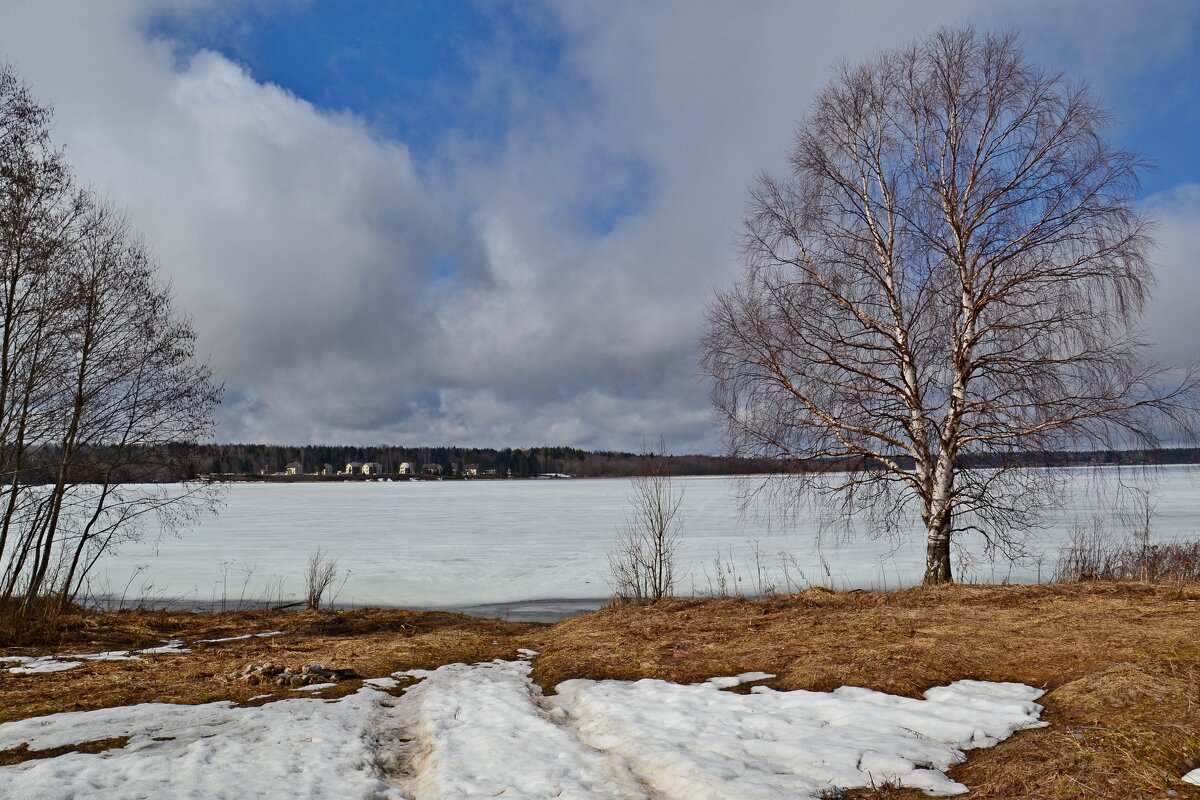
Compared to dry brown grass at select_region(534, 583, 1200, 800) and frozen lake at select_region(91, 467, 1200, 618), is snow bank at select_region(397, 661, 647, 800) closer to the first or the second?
dry brown grass at select_region(534, 583, 1200, 800)

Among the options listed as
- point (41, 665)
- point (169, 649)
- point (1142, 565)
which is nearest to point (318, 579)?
point (169, 649)

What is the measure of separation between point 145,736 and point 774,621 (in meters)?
7.22

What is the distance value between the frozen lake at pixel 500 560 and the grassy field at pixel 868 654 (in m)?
3.90

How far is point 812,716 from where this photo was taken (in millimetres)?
5488

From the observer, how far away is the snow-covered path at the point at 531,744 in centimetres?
421

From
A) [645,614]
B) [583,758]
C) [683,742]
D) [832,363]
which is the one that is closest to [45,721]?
[583,758]

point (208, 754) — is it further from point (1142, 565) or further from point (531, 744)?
point (1142, 565)

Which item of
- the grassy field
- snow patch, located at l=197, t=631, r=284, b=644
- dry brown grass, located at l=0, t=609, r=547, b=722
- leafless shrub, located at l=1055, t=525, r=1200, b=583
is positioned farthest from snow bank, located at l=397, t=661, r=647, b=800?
leafless shrub, located at l=1055, t=525, r=1200, b=583

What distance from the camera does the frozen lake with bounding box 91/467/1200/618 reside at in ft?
57.7

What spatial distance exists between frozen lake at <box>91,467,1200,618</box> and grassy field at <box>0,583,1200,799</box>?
3.90m

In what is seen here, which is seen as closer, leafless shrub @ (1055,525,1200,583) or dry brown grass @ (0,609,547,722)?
dry brown grass @ (0,609,547,722)

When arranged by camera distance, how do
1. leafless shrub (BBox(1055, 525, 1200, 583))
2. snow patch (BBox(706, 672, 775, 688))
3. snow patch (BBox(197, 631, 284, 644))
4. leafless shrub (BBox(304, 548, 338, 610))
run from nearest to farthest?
1. snow patch (BBox(706, 672, 775, 688))
2. snow patch (BBox(197, 631, 284, 644))
3. leafless shrub (BBox(1055, 525, 1200, 583))
4. leafless shrub (BBox(304, 548, 338, 610))

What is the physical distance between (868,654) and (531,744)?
11.8ft

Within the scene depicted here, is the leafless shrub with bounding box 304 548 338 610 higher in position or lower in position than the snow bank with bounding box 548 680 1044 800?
lower
